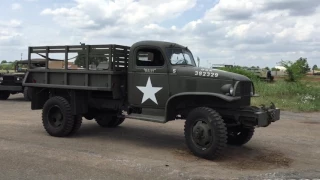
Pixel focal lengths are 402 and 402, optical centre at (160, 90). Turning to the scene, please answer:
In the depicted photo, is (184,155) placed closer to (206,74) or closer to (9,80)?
(206,74)

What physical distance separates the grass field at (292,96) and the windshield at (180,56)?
27.8 feet

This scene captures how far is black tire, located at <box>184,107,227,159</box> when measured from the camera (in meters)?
7.12

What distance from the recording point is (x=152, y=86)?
8.25 meters

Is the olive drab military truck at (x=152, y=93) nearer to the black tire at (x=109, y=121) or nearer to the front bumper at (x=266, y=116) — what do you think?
the front bumper at (x=266, y=116)

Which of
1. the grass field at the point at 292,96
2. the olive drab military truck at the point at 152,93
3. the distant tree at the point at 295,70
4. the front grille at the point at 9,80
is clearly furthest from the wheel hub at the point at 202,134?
the distant tree at the point at 295,70

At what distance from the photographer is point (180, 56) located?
8508 millimetres

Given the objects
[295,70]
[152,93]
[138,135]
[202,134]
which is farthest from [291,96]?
[202,134]

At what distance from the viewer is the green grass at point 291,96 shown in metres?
16.4

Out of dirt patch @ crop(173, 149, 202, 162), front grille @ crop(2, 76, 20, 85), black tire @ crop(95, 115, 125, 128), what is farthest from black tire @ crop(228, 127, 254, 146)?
front grille @ crop(2, 76, 20, 85)

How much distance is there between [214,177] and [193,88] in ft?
6.90

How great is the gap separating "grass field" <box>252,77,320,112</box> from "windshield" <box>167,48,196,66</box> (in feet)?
27.8

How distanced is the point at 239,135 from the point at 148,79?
2.27m

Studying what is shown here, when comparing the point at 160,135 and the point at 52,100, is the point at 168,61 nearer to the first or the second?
the point at 160,135

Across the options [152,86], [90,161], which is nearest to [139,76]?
[152,86]
